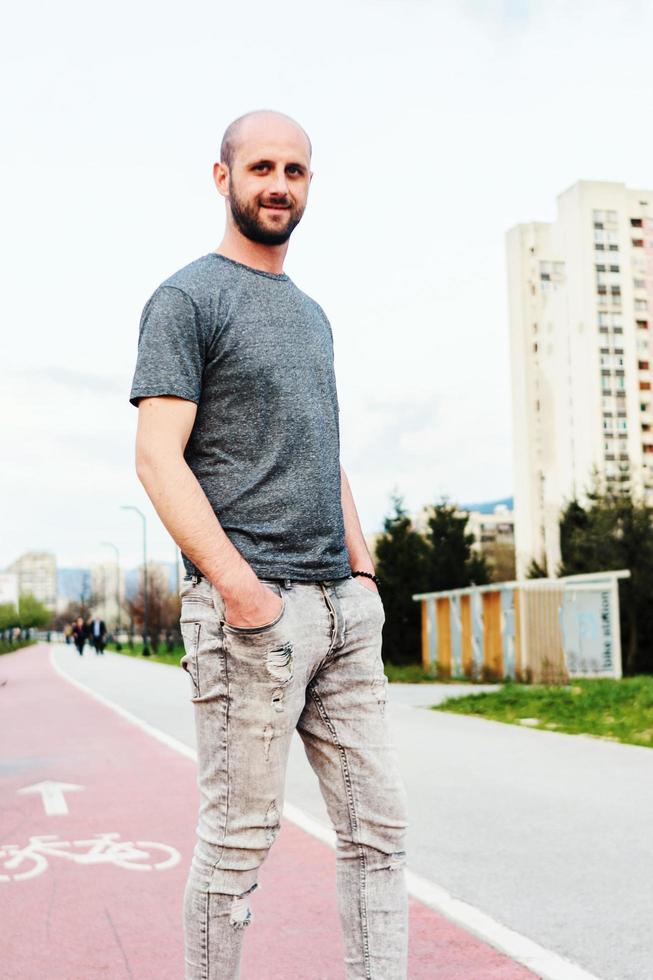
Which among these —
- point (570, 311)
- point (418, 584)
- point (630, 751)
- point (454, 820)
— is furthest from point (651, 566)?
point (570, 311)

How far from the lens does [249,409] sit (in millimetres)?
2668

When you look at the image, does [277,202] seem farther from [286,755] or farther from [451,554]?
[451,554]

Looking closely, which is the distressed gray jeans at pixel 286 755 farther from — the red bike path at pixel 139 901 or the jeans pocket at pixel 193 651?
the red bike path at pixel 139 901

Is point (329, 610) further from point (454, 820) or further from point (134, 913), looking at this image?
point (454, 820)

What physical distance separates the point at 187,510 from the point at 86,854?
13.5ft

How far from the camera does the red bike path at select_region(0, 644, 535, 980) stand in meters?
4.02

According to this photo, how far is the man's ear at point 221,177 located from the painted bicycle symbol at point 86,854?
374cm

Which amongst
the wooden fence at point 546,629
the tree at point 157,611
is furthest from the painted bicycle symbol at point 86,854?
the tree at point 157,611

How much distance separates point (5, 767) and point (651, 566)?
85.8 ft

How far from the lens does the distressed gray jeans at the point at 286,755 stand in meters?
2.55

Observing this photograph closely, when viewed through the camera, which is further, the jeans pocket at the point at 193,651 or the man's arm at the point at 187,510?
the jeans pocket at the point at 193,651

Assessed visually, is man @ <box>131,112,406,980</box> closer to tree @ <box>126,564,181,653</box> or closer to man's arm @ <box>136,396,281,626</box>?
man's arm @ <box>136,396,281,626</box>

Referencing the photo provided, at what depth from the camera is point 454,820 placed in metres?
6.83

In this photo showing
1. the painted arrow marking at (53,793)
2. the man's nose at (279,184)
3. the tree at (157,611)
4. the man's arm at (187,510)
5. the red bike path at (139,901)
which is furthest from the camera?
the tree at (157,611)
